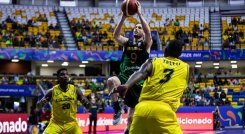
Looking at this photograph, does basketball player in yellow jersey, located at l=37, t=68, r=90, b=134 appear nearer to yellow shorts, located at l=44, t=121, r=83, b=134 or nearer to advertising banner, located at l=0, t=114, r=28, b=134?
yellow shorts, located at l=44, t=121, r=83, b=134

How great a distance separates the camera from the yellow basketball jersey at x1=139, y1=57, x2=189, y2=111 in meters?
6.27

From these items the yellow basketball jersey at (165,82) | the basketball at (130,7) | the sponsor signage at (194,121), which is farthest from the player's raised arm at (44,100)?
the sponsor signage at (194,121)

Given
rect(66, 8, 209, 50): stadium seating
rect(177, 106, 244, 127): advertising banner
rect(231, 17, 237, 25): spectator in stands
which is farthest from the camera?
rect(231, 17, 237, 25): spectator in stands

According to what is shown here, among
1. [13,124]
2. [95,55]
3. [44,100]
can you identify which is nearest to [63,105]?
[44,100]

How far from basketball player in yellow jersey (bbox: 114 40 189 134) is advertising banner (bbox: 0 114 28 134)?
11030 millimetres

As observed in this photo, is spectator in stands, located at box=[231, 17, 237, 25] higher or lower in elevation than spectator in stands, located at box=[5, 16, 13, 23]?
lower

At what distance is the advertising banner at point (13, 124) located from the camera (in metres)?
16.5

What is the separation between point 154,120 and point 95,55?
1312 inches

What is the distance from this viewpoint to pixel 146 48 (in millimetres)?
8836

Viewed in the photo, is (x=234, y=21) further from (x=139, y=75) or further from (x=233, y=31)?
(x=139, y=75)

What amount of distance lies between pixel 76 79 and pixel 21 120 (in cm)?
1906

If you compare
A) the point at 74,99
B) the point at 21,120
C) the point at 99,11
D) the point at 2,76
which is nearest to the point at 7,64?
the point at 2,76

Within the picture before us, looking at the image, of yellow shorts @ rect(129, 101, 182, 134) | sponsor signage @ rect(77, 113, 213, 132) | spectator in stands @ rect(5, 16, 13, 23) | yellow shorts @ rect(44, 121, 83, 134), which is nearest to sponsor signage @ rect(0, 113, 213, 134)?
sponsor signage @ rect(77, 113, 213, 132)

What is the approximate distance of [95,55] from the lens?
3925cm
